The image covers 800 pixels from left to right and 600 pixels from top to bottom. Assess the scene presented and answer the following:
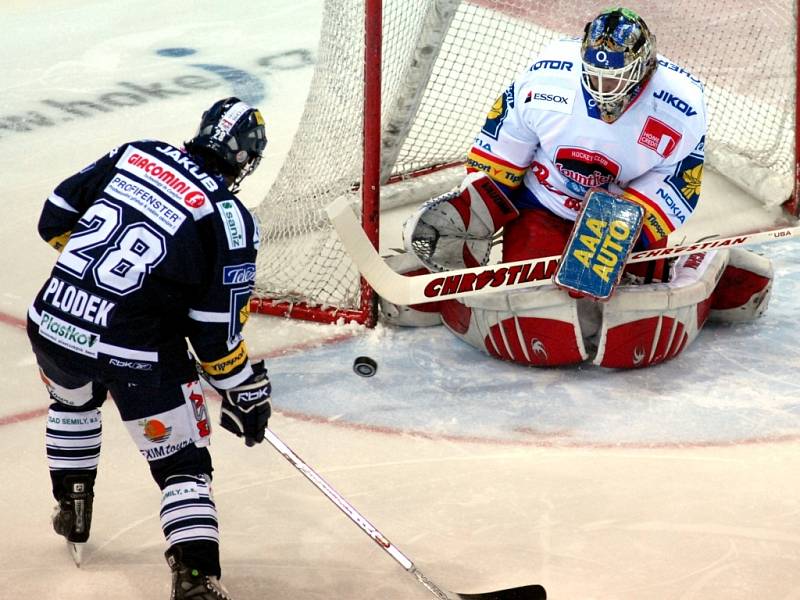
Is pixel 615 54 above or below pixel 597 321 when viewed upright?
above

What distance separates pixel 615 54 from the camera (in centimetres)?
334

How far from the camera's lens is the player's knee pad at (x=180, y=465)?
2.61m

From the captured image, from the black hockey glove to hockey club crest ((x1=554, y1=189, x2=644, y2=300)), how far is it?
122cm

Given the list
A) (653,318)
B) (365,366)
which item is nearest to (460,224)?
(365,366)

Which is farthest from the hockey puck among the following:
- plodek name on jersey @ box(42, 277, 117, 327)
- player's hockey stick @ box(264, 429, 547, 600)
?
plodek name on jersey @ box(42, 277, 117, 327)

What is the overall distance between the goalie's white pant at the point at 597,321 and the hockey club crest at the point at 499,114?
49 centimetres

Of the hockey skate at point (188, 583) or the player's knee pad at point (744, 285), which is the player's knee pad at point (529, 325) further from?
the hockey skate at point (188, 583)

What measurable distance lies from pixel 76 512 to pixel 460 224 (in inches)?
61.0

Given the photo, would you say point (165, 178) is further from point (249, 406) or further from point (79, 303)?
point (249, 406)

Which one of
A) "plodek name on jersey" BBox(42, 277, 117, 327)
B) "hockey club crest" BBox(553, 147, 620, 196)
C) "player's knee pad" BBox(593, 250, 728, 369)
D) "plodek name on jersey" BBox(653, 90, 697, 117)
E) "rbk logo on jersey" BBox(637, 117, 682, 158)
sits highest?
"plodek name on jersey" BBox(653, 90, 697, 117)

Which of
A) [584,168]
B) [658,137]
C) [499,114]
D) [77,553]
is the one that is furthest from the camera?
[499,114]

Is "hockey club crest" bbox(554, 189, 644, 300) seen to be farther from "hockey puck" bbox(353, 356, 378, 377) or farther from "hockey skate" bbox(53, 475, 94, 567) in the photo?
"hockey skate" bbox(53, 475, 94, 567)

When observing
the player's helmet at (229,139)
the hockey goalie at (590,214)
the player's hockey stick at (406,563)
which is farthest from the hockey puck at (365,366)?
the player's helmet at (229,139)

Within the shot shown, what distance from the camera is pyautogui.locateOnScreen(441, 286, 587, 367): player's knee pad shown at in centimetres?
362
